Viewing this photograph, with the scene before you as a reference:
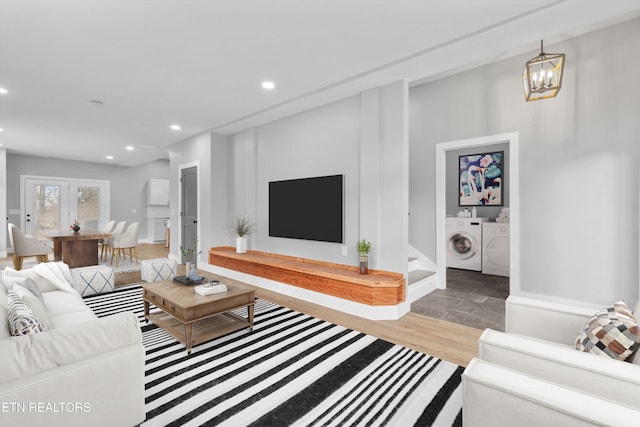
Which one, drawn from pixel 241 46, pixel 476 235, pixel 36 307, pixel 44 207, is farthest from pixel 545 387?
pixel 44 207

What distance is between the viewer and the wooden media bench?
323cm

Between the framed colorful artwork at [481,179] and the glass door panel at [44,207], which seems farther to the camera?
the glass door panel at [44,207]

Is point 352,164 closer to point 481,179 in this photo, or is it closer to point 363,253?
point 363,253

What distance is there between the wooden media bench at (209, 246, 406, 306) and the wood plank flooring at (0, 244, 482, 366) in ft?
0.68

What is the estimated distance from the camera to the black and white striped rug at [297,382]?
5.65 ft

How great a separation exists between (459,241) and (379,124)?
3193mm

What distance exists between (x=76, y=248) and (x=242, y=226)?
3.26 meters

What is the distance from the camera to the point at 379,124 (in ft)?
11.5

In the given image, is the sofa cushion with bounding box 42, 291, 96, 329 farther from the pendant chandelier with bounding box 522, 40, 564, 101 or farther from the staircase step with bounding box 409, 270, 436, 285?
the pendant chandelier with bounding box 522, 40, 564, 101

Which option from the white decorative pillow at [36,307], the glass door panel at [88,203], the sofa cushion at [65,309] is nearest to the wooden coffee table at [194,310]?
the sofa cushion at [65,309]

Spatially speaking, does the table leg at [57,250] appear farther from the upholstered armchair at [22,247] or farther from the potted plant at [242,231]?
the potted plant at [242,231]

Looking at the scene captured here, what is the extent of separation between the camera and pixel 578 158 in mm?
3365

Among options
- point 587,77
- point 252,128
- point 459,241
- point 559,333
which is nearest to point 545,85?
point 587,77

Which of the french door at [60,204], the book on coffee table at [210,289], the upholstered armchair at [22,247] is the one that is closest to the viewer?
the book on coffee table at [210,289]
